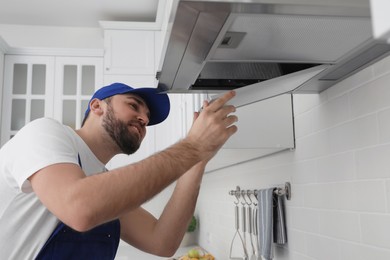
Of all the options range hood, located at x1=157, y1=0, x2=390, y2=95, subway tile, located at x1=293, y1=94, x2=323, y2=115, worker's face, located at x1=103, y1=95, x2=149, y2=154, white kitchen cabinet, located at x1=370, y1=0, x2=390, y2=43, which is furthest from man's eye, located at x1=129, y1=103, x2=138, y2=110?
white kitchen cabinet, located at x1=370, y1=0, x2=390, y2=43

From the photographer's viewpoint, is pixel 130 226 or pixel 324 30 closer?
pixel 324 30

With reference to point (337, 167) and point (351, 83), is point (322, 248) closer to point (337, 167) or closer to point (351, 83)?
point (337, 167)

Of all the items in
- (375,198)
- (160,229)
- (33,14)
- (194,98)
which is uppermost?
(33,14)

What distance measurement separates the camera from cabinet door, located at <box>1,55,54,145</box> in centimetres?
339

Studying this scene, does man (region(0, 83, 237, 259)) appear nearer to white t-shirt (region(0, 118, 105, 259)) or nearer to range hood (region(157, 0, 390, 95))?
white t-shirt (region(0, 118, 105, 259))

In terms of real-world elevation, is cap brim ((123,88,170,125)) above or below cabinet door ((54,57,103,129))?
below

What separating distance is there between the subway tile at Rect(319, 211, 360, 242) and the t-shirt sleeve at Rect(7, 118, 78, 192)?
0.76 meters

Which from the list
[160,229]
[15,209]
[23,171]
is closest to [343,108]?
[160,229]

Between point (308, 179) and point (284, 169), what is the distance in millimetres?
179

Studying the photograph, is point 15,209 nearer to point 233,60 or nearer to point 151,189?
point 151,189

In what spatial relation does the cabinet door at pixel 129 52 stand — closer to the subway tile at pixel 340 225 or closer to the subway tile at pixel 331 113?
the subway tile at pixel 331 113

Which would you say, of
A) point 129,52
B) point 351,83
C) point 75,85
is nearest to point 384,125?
point 351,83

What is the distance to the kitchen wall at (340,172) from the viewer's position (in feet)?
3.33

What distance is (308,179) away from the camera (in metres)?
1.38
